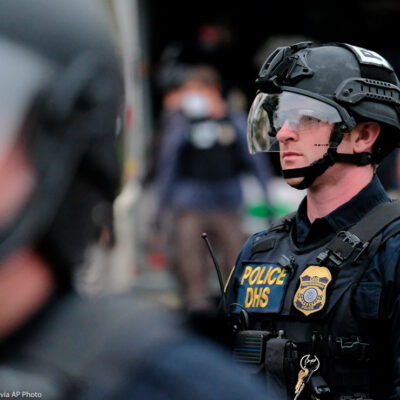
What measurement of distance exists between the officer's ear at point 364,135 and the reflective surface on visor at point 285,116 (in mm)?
129

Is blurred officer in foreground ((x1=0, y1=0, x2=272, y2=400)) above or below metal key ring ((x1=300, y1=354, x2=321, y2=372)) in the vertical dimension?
above

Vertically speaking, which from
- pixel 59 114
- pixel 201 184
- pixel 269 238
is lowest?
pixel 201 184

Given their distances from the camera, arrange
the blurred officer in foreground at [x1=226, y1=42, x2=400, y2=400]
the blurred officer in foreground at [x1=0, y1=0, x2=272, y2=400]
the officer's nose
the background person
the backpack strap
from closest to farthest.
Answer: the blurred officer in foreground at [x1=0, y1=0, x2=272, y2=400] < the blurred officer in foreground at [x1=226, y1=42, x2=400, y2=400] < the officer's nose < the backpack strap < the background person

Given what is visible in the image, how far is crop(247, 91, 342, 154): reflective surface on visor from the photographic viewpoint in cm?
290

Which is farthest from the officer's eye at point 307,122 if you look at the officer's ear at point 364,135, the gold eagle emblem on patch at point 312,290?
the gold eagle emblem on patch at point 312,290

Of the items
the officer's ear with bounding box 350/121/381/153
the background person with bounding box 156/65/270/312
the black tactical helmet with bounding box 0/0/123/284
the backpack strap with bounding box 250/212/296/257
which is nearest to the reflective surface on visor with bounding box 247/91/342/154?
the officer's ear with bounding box 350/121/381/153

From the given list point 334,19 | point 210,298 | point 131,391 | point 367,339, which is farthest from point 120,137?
point 334,19

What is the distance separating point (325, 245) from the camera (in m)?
2.85

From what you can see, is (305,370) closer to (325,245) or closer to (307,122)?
(325,245)

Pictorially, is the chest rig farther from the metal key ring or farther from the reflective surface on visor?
the reflective surface on visor

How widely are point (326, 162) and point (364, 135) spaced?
0.69 feet

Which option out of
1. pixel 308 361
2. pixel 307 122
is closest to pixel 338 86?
pixel 307 122

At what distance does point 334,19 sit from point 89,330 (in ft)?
37.9

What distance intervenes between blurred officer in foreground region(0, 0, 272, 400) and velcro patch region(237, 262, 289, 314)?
1.41 meters
